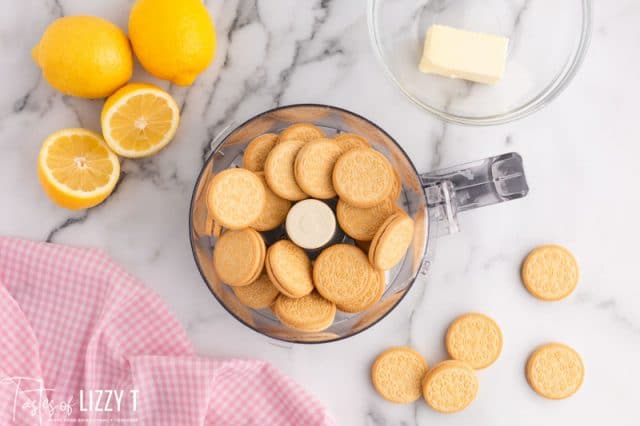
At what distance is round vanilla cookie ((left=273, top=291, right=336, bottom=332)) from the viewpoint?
3.06 feet

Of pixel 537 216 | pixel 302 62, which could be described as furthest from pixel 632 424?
pixel 302 62

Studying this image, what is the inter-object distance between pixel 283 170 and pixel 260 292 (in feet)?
0.57

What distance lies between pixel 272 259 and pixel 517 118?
1.46ft

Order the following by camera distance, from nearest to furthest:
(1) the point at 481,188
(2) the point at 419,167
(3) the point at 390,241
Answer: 1. (3) the point at 390,241
2. (1) the point at 481,188
3. (2) the point at 419,167

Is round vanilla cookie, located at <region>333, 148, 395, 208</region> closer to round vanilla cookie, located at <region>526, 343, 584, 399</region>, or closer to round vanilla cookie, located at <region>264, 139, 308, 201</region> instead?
round vanilla cookie, located at <region>264, 139, 308, 201</region>

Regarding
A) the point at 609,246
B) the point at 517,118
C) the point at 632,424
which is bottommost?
the point at 632,424

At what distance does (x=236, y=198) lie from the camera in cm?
91

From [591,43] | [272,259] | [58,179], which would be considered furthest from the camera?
[591,43]

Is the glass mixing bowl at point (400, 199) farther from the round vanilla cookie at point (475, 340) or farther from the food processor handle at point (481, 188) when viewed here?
the round vanilla cookie at point (475, 340)

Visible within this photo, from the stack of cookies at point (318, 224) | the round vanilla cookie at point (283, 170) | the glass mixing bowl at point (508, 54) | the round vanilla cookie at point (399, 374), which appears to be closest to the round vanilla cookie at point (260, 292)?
the stack of cookies at point (318, 224)

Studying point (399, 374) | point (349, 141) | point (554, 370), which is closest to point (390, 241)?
point (349, 141)

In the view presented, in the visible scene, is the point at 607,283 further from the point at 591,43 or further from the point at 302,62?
the point at 302,62

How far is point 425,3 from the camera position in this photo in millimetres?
1053

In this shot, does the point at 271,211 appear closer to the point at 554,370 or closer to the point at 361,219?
the point at 361,219
